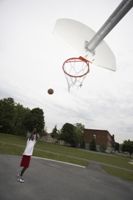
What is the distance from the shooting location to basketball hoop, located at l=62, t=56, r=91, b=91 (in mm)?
9727

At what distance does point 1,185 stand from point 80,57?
20.7 feet

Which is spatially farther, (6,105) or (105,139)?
(105,139)

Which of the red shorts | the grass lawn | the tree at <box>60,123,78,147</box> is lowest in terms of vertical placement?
the red shorts

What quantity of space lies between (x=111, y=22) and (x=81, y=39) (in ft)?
8.22

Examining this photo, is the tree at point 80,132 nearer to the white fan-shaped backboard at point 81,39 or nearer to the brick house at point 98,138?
the brick house at point 98,138

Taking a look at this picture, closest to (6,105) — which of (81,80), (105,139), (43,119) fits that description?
(43,119)

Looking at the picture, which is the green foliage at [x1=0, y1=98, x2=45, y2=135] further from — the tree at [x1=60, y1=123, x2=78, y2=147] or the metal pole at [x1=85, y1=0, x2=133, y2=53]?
the metal pole at [x1=85, y1=0, x2=133, y2=53]

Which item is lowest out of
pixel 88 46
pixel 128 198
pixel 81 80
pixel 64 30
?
pixel 128 198

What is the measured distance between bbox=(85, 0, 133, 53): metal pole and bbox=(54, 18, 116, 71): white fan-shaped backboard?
0.31 m

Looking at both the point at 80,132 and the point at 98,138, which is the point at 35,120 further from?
the point at 80,132

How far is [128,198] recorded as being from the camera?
874cm

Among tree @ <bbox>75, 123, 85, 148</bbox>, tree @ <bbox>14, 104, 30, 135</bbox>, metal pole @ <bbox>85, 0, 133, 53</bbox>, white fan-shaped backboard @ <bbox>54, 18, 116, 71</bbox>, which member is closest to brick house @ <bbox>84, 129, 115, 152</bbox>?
tree @ <bbox>75, 123, 85, 148</bbox>

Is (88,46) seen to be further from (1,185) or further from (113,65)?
(1,185)

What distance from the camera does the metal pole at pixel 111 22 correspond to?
5.74 meters
